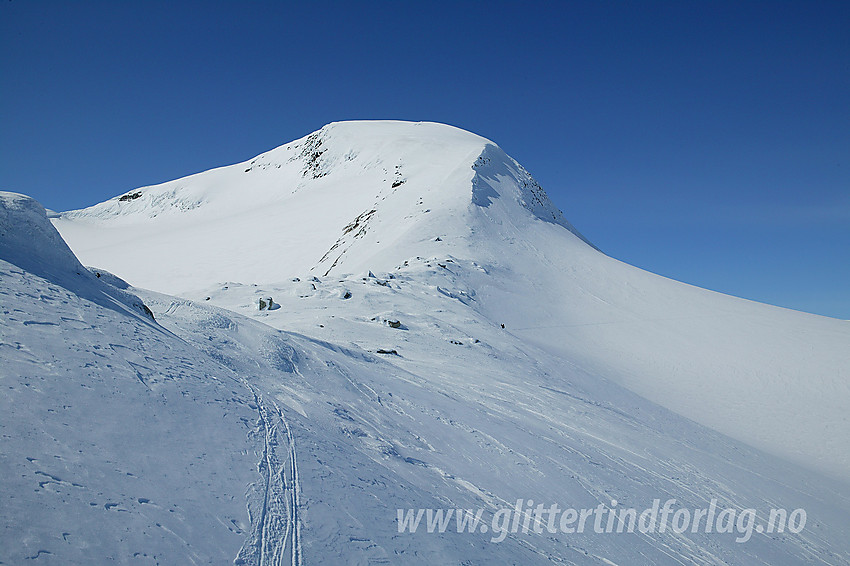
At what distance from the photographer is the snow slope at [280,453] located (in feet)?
9.85

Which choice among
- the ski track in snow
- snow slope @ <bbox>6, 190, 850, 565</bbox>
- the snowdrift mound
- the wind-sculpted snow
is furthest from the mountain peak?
the ski track in snow

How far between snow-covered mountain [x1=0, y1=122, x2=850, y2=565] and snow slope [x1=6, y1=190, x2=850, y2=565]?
0.07ft

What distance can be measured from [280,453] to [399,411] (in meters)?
2.74

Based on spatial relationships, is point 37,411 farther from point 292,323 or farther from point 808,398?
point 808,398

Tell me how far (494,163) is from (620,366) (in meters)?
20.4

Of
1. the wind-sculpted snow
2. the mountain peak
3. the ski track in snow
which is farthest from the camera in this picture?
the wind-sculpted snow

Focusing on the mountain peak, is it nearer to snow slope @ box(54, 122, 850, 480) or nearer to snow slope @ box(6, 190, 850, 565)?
snow slope @ box(54, 122, 850, 480)

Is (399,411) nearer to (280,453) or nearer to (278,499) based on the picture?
(280,453)

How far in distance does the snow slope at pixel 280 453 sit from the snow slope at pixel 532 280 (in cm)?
391

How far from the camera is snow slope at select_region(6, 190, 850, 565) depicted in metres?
3.00

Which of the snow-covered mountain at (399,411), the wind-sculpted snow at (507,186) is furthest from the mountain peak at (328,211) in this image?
the snow-covered mountain at (399,411)

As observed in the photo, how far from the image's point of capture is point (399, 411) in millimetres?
6816

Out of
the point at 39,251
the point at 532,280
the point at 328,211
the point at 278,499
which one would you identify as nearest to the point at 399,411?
the point at 278,499

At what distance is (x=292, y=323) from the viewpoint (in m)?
11.4
